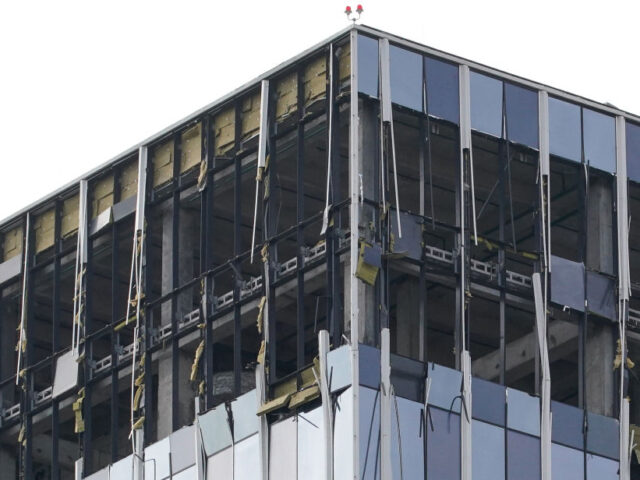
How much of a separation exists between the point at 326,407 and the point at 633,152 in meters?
14.4

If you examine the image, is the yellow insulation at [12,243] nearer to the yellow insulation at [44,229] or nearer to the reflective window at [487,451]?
the yellow insulation at [44,229]

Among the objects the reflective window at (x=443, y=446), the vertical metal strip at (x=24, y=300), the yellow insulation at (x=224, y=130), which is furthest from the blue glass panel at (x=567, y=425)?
the vertical metal strip at (x=24, y=300)

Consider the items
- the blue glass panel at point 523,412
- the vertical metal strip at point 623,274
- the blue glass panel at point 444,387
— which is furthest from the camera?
the vertical metal strip at point 623,274

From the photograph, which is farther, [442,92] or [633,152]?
[633,152]

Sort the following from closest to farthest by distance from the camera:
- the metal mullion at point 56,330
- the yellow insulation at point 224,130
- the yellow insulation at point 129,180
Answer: the yellow insulation at point 224,130 → the yellow insulation at point 129,180 → the metal mullion at point 56,330

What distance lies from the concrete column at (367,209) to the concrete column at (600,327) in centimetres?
795

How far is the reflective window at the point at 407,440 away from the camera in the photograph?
74.1m

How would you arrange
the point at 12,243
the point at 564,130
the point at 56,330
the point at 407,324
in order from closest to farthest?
1. the point at 407,324
2. the point at 564,130
3. the point at 56,330
4. the point at 12,243

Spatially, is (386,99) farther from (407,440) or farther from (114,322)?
(114,322)

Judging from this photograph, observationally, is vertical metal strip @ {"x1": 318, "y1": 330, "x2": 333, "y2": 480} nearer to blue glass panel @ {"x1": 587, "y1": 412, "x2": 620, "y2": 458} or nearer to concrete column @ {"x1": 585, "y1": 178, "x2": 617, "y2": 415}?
blue glass panel @ {"x1": 587, "y1": 412, "x2": 620, "y2": 458}

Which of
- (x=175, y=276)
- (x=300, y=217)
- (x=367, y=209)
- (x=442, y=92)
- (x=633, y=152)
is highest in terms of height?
(x=633, y=152)

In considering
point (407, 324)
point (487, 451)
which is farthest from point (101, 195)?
point (487, 451)

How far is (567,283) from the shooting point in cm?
A: 8000

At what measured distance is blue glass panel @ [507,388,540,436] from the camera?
254 feet
